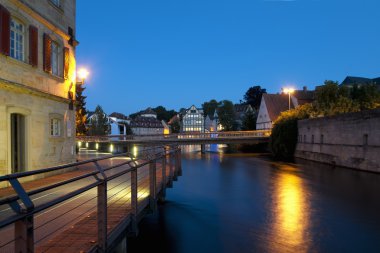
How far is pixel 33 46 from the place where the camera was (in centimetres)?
1219

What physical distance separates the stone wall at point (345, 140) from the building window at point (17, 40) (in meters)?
24.0

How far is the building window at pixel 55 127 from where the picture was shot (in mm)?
14131

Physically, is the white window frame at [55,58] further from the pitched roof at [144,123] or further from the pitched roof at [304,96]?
the pitched roof at [144,123]

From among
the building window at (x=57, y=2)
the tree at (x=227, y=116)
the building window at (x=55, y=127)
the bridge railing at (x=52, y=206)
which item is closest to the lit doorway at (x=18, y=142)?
the building window at (x=55, y=127)

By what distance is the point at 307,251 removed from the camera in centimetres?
936

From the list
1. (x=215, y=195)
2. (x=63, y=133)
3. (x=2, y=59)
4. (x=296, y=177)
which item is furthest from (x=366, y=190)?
(x=2, y=59)

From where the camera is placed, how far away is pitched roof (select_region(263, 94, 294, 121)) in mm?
62188


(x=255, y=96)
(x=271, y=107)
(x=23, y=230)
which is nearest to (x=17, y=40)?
(x=23, y=230)

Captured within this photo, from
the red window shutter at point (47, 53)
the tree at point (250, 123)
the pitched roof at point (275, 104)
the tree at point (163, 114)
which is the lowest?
the tree at point (250, 123)

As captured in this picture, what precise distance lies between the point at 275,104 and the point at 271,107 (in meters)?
1.22

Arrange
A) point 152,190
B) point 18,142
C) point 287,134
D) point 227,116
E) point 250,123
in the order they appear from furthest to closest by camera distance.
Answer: point 227,116 → point 250,123 → point 287,134 → point 18,142 → point 152,190

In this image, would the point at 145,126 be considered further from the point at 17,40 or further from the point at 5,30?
the point at 5,30

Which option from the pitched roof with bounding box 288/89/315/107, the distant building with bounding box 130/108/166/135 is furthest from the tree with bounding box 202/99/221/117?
the pitched roof with bounding box 288/89/315/107

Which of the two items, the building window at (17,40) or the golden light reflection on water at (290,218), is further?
the building window at (17,40)
